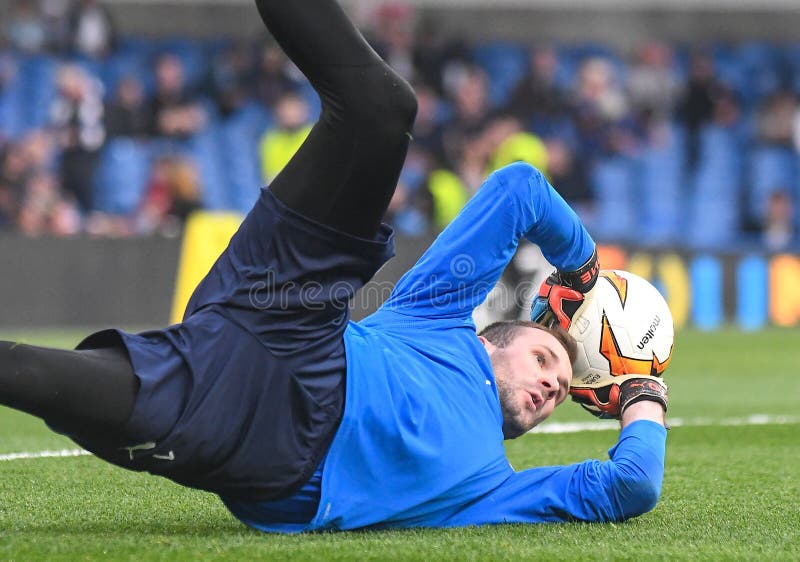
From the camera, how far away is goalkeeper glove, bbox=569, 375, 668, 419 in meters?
4.10

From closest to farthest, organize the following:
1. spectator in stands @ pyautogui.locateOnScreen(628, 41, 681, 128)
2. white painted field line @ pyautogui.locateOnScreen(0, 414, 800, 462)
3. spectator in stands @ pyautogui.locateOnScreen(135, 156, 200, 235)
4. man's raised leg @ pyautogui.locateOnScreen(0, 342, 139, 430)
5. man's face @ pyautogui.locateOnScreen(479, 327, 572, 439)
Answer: man's raised leg @ pyautogui.locateOnScreen(0, 342, 139, 430)
man's face @ pyautogui.locateOnScreen(479, 327, 572, 439)
white painted field line @ pyautogui.locateOnScreen(0, 414, 800, 462)
spectator in stands @ pyautogui.locateOnScreen(135, 156, 200, 235)
spectator in stands @ pyautogui.locateOnScreen(628, 41, 681, 128)

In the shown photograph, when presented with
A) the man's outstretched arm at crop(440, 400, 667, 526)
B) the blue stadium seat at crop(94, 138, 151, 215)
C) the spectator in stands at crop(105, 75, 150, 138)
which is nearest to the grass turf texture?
the man's outstretched arm at crop(440, 400, 667, 526)

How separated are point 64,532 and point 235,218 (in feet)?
30.2

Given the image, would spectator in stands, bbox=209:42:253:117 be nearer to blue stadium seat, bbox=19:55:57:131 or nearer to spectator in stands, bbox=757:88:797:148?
blue stadium seat, bbox=19:55:57:131

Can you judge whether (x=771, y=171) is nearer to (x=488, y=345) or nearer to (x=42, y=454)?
(x=42, y=454)

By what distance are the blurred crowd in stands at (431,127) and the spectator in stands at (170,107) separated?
2cm

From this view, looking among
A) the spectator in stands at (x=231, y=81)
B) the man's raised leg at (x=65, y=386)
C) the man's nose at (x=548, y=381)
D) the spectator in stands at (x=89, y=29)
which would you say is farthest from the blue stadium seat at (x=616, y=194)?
the man's raised leg at (x=65, y=386)

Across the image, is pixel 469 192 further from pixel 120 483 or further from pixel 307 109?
pixel 120 483

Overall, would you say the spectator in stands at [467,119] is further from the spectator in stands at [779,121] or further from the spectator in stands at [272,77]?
the spectator in stands at [779,121]

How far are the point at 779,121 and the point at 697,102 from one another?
129 cm

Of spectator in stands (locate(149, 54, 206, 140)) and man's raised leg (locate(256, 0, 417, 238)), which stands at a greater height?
spectator in stands (locate(149, 54, 206, 140))

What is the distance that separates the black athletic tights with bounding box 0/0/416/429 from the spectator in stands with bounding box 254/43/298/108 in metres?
12.6

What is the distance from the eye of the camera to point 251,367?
11.3 feet

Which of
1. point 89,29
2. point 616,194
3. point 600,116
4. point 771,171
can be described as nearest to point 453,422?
point 89,29
